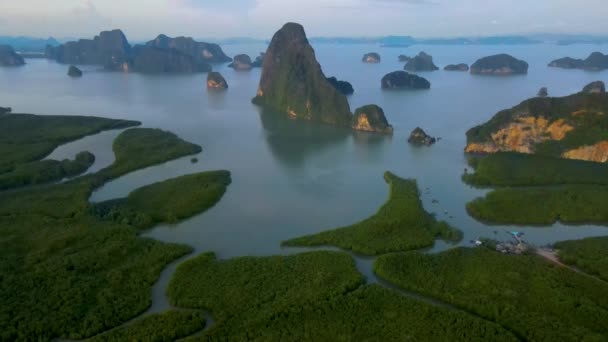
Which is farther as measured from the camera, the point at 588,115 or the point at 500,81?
the point at 500,81

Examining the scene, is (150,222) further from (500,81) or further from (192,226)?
(500,81)

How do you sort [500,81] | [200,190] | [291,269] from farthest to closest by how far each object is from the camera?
1. [500,81]
2. [200,190]
3. [291,269]

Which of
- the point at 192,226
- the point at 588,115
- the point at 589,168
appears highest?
the point at 588,115

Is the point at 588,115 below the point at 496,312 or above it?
above

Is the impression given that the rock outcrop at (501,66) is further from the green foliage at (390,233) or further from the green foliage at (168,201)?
the green foliage at (168,201)

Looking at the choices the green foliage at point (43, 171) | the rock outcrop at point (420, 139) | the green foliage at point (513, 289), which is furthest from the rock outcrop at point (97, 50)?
the green foliage at point (513, 289)

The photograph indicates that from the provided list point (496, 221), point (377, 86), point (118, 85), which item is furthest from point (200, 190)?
point (118, 85)

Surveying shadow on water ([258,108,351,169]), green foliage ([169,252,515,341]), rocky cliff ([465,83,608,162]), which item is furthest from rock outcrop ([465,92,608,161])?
green foliage ([169,252,515,341])

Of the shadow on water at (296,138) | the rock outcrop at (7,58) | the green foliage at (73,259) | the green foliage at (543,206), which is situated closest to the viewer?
the green foliage at (73,259)
